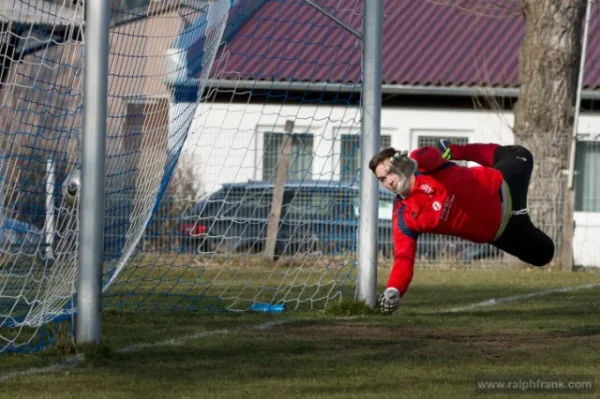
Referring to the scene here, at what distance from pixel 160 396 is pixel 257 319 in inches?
143

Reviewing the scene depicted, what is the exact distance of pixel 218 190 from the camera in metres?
16.3

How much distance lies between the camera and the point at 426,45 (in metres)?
22.6

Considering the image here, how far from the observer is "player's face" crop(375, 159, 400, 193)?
7.47m

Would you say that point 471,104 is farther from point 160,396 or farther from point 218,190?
point 160,396

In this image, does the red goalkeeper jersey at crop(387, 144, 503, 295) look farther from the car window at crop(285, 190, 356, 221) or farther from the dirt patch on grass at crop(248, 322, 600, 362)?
the car window at crop(285, 190, 356, 221)

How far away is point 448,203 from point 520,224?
0.72 meters

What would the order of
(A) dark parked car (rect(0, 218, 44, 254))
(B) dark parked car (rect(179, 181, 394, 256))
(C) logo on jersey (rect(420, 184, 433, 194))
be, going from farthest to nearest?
(B) dark parked car (rect(179, 181, 394, 256))
(A) dark parked car (rect(0, 218, 44, 254))
(C) logo on jersey (rect(420, 184, 433, 194))

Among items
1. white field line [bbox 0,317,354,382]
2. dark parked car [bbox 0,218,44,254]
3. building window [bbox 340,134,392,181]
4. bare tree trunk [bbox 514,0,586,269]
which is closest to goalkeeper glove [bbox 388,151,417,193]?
white field line [bbox 0,317,354,382]

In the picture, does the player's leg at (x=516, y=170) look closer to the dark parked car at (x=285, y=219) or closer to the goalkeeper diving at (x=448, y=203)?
the goalkeeper diving at (x=448, y=203)

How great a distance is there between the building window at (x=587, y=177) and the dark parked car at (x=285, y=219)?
4.11 m

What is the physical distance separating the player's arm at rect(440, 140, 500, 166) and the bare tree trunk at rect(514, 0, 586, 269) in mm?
7997

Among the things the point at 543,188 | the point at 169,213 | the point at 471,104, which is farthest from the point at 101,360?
the point at 471,104

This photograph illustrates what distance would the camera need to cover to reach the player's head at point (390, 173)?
7.47 metres

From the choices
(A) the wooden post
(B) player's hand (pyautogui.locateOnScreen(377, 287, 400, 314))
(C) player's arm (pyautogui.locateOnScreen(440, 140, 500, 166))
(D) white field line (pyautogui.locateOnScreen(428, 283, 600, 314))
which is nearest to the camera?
(B) player's hand (pyautogui.locateOnScreen(377, 287, 400, 314))
